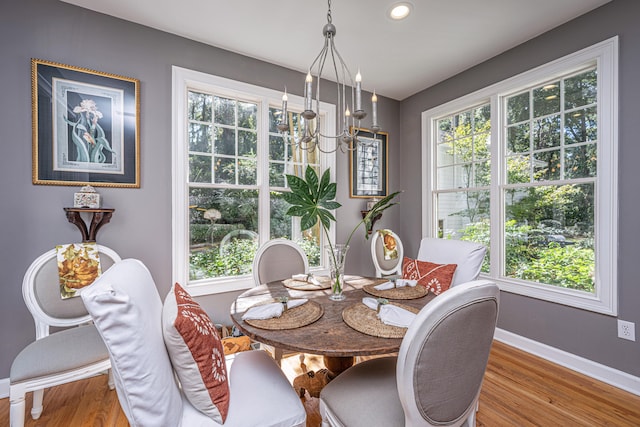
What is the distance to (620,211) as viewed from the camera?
6.36ft

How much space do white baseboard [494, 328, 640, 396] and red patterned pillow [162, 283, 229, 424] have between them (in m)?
2.59

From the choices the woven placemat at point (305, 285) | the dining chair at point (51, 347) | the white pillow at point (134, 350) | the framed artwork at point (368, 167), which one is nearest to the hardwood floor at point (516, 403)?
the dining chair at point (51, 347)

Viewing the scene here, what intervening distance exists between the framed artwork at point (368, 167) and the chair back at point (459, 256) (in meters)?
1.38

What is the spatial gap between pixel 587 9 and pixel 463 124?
4.00 feet

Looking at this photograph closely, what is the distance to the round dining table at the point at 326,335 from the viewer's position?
102cm

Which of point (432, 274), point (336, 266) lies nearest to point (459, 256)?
point (432, 274)

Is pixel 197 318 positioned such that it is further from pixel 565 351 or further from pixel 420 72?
pixel 420 72

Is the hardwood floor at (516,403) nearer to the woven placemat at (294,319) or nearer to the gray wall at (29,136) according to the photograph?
the gray wall at (29,136)

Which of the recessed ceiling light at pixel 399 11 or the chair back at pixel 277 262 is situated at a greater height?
the recessed ceiling light at pixel 399 11

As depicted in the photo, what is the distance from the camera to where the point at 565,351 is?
2.18 meters

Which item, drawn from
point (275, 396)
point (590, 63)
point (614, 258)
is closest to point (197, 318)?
point (275, 396)

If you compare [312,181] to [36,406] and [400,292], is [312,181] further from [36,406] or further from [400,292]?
[36,406]

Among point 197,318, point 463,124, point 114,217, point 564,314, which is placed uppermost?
point 463,124

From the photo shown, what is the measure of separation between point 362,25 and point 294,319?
88.4 inches
